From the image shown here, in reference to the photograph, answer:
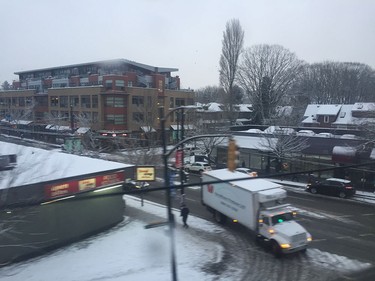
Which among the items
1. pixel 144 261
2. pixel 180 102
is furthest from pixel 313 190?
pixel 180 102

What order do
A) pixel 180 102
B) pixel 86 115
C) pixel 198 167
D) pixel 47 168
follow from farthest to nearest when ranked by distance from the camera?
pixel 180 102, pixel 86 115, pixel 198 167, pixel 47 168

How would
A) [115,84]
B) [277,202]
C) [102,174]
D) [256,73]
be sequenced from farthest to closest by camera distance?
[256,73]
[115,84]
[102,174]
[277,202]

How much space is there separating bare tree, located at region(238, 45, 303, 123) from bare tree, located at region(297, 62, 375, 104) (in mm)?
18118

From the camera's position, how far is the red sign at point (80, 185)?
1429cm

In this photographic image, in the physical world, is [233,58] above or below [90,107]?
above

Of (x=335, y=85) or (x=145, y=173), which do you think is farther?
(x=335, y=85)

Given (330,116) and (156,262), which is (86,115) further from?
(156,262)

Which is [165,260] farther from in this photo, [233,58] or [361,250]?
[233,58]

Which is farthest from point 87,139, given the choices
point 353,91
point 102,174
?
point 353,91

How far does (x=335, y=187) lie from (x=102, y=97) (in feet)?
Result: 113

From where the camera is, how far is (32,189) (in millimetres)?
13641

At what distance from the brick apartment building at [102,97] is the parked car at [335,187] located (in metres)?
16.1

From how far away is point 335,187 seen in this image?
22.8 metres

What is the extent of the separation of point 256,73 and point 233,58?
5.32 meters
